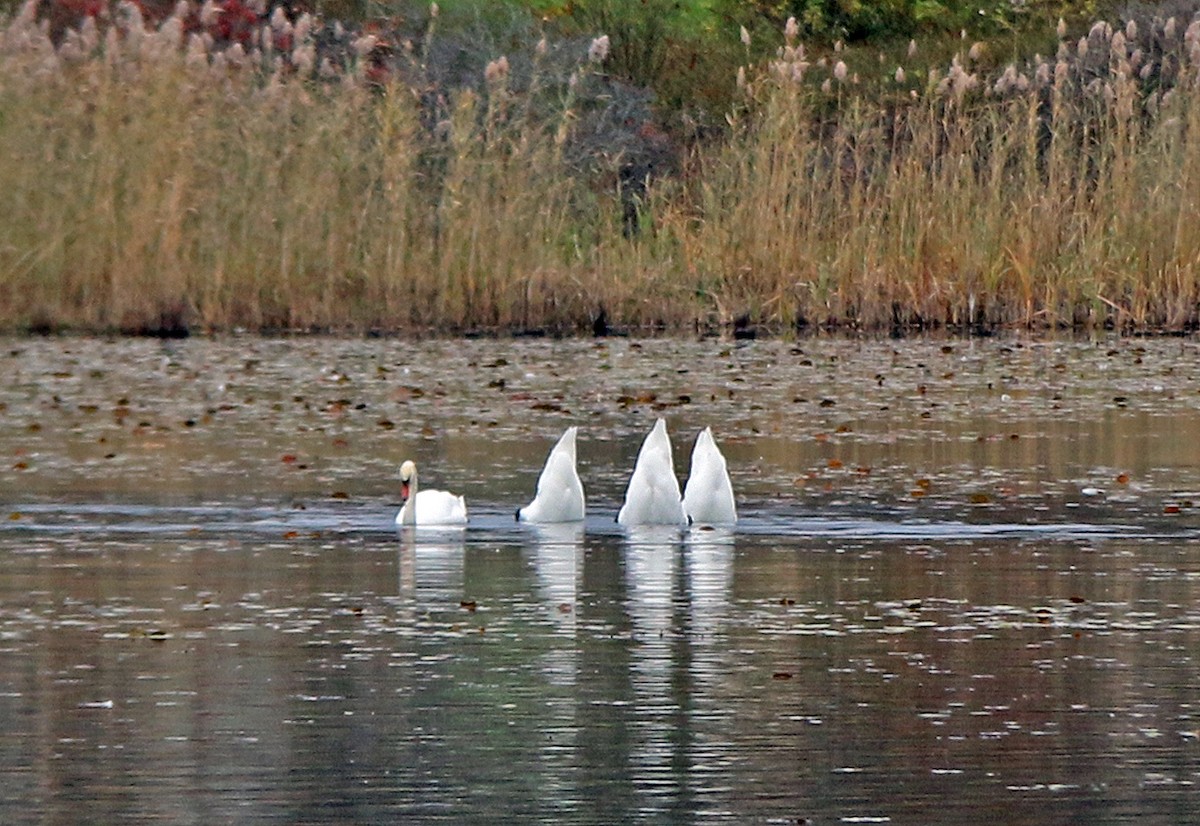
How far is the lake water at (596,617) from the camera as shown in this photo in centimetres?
589

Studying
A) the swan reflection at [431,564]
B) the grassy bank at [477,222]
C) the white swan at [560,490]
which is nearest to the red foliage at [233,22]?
the grassy bank at [477,222]

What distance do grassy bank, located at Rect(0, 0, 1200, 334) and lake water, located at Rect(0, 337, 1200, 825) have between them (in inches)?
171

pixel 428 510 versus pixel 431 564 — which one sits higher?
pixel 428 510

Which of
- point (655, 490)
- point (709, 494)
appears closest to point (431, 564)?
point (655, 490)

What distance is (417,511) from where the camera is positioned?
10.7 meters

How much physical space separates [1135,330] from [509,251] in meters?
4.68

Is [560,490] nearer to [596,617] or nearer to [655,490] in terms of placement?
[655,490]

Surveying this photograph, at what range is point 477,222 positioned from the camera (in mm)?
20906

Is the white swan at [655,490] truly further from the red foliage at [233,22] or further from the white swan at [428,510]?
the red foliage at [233,22]

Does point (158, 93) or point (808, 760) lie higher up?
point (158, 93)

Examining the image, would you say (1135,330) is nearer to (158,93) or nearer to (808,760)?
(158,93)

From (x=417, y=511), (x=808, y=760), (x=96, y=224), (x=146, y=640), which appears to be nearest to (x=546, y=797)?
(x=808, y=760)

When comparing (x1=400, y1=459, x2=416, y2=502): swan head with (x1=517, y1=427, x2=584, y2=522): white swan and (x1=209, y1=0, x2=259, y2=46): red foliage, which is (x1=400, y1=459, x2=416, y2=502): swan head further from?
(x1=209, y1=0, x2=259, y2=46): red foliage

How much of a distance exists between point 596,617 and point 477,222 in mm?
12862
